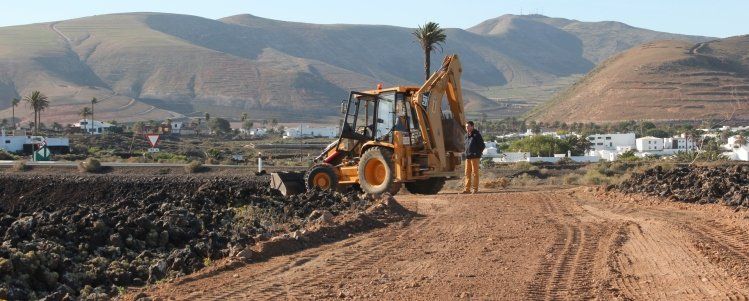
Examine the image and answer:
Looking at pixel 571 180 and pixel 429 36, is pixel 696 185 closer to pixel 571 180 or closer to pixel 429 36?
pixel 571 180

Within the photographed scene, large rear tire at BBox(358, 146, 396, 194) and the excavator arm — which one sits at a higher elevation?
the excavator arm

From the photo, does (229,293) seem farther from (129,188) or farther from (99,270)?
(129,188)

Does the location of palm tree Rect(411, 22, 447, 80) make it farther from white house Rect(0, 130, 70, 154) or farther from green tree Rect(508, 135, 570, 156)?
white house Rect(0, 130, 70, 154)

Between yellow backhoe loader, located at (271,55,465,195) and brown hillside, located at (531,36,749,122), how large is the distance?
377ft

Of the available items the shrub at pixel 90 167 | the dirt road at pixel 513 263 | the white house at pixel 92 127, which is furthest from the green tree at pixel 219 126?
the dirt road at pixel 513 263

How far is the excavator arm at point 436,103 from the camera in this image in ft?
72.6

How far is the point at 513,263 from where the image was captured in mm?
11094

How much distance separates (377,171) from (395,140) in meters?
0.88

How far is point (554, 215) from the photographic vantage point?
1702cm

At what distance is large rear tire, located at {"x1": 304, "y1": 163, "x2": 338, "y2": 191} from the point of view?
22.7 metres

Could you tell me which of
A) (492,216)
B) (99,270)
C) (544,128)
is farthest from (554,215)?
(544,128)

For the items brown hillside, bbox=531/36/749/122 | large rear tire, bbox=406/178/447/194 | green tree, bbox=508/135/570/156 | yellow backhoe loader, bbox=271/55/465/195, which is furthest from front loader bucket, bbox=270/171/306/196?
brown hillside, bbox=531/36/749/122

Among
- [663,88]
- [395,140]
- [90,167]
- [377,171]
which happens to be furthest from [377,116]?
[663,88]

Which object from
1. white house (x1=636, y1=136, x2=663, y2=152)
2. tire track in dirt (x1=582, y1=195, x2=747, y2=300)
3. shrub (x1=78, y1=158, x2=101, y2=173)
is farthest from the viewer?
Result: white house (x1=636, y1=136, x2=663, y2=152)
